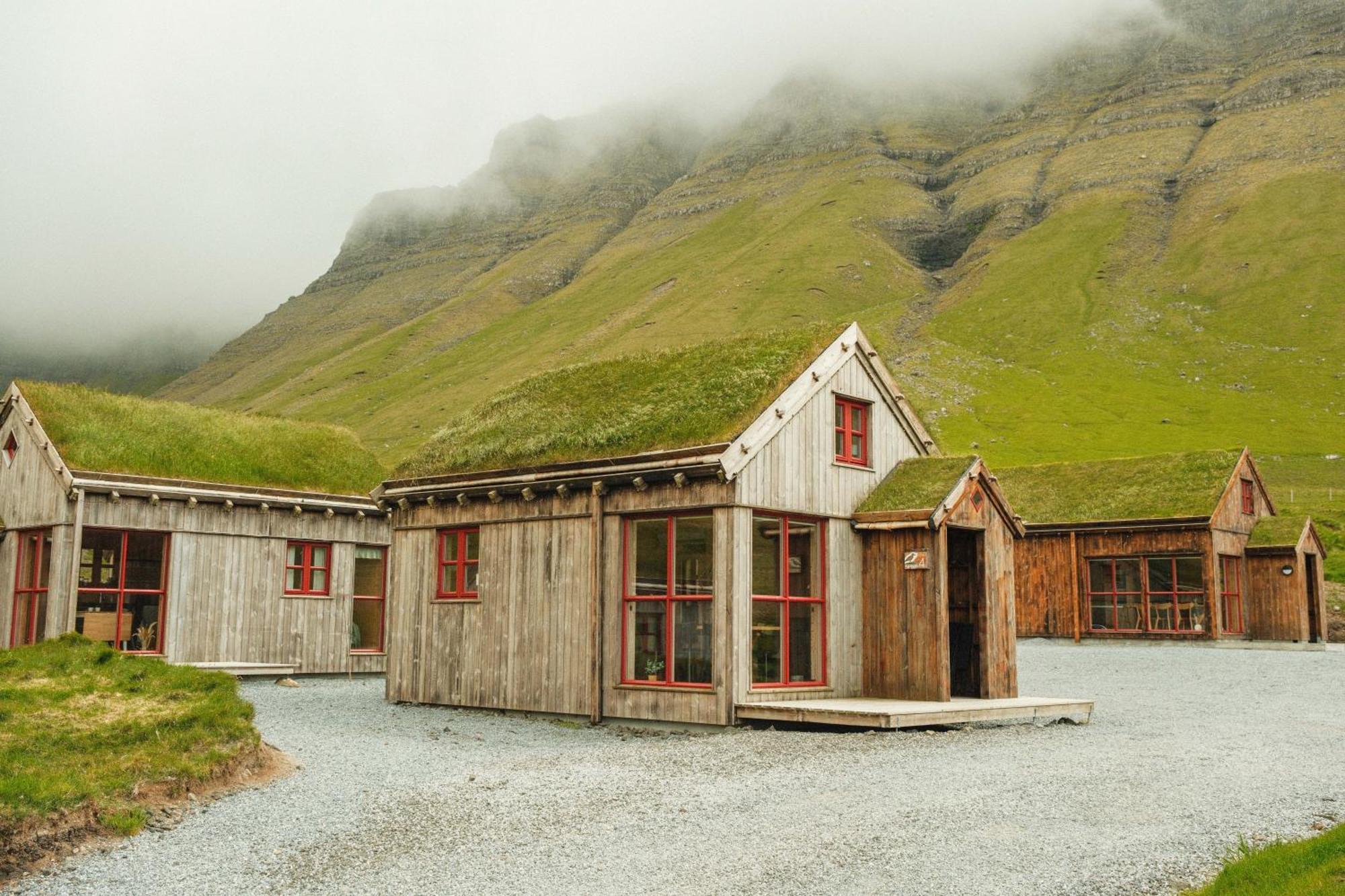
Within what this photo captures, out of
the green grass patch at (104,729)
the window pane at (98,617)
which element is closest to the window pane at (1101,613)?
the window pane at (98,617)

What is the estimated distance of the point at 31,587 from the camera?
24250mm

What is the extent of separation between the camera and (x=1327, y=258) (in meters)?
113

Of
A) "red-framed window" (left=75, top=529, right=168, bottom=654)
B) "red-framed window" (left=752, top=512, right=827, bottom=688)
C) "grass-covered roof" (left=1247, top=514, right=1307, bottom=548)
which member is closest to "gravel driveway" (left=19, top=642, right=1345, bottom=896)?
"red-framed window" (left=752, top=512, right=827, bottom=688)

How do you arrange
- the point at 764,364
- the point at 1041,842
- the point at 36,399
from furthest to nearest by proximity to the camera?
the point at 36,399 → the point at 764,364 → the point at 1041,842

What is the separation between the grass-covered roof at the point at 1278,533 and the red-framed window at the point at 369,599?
2861cm

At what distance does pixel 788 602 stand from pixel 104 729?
31.7ft

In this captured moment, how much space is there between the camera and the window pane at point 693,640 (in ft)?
54.9

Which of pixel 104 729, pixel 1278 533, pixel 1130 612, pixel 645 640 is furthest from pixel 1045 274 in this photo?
pixel 104 729

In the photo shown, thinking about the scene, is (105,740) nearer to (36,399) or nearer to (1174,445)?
(36,399)

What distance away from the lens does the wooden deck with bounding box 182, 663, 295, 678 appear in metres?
24.8

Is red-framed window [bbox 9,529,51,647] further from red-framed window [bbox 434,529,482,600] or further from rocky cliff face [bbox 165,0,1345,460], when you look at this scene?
rocky cliff face [bbox 165,0,1345,460]

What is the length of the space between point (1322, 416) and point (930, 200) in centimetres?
8890

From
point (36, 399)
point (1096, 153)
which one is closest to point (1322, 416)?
point (1096, 153)

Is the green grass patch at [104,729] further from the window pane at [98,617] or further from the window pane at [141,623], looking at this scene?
the window pane at [141,623]
